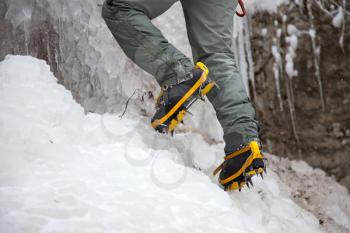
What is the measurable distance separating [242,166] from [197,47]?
33.1 inches

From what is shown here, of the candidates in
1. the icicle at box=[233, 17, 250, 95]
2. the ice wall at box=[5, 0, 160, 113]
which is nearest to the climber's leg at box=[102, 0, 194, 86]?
the ice wall at box=[5, 0, 160, 113]

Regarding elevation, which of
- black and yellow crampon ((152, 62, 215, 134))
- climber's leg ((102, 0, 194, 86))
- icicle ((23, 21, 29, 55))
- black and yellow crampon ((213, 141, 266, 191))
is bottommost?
icicle ((23, 21, 29, 55))

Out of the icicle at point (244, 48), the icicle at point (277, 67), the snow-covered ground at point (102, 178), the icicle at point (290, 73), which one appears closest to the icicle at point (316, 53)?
the icicle at point (290, 73)

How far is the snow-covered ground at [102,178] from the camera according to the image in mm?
1702

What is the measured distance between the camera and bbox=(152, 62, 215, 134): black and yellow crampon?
2420mm

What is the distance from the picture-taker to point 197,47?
2740mm

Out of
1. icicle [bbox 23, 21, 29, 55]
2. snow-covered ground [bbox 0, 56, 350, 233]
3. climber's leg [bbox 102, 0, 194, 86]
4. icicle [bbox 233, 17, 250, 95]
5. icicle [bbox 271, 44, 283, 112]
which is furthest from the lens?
icicle [bbox 233, 17, 250, 95]

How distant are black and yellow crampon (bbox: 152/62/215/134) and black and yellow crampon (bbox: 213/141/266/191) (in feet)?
1.24

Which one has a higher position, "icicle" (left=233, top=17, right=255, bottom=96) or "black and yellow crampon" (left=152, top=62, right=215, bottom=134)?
"black and yellow crampon" (left=152, top=62, right=215, bottom=134)

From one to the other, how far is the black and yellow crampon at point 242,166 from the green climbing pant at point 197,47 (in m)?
0.07

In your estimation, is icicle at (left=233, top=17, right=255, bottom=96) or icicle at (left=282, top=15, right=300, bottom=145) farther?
icicle at (left=233, top=17, right=255, bottom=96)

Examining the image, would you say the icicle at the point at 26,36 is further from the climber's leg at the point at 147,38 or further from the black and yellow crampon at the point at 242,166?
the black and yellow crampon at the point at 242,166

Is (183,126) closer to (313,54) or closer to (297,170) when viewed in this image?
(297,170)

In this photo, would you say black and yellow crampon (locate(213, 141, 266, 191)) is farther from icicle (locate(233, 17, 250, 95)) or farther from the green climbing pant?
icicle (locate(233, 17, 250, 95))
